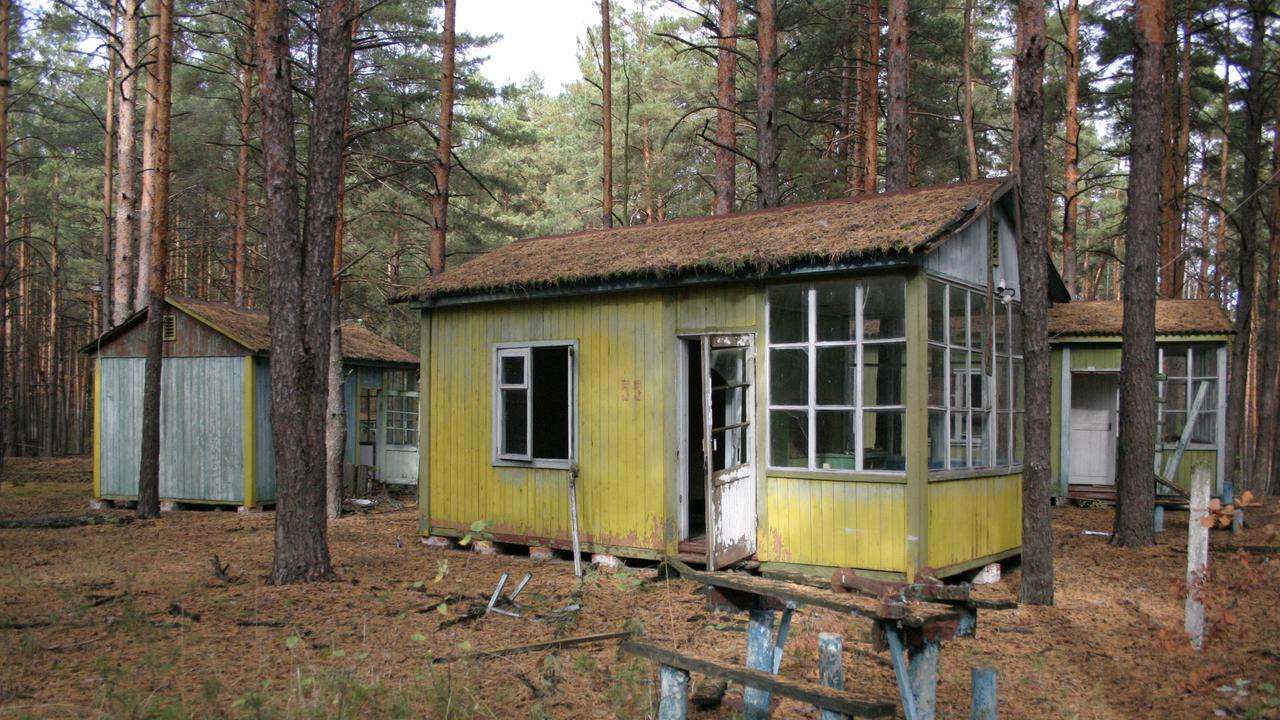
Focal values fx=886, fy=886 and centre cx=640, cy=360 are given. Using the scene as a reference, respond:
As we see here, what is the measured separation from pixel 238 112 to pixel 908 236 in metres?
19.3

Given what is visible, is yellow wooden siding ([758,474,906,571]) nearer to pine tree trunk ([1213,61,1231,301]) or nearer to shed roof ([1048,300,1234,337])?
shed roof ([1048,300,1234,337])

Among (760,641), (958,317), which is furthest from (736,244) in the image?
(760,641)

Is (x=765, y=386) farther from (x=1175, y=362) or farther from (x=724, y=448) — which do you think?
(x=1175, y=362)

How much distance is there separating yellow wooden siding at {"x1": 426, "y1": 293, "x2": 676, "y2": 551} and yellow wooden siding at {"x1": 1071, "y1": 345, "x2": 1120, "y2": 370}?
9.27 metres

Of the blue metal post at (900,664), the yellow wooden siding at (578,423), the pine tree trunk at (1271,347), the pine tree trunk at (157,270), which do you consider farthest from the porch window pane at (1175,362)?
the pine tree trunk at (157,270)

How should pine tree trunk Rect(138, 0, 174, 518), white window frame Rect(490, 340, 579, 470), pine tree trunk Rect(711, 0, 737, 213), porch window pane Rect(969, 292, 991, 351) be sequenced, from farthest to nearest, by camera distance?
pine tree trunk Rect(711, 0, 737, 213), pine tree trunk Rect(138, 0, 174, 518), white window frame Rect(490, 340, 579, 470), porch window pane Rect(969, 292, 991, 351)

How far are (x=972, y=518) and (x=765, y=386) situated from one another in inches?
95.5

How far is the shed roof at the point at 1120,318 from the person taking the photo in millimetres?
14039

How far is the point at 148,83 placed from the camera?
17.0 metres

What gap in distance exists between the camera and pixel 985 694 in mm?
4352

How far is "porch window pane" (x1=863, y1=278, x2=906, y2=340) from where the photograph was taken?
829cm

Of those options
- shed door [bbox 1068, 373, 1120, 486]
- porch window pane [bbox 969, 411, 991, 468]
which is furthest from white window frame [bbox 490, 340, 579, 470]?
shed door [bbox 1068, 373, 1120, 486]

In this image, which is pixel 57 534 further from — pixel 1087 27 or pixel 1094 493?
pixel 1087 27

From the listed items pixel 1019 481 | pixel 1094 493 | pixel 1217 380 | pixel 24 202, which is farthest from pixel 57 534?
pixel 24 202
